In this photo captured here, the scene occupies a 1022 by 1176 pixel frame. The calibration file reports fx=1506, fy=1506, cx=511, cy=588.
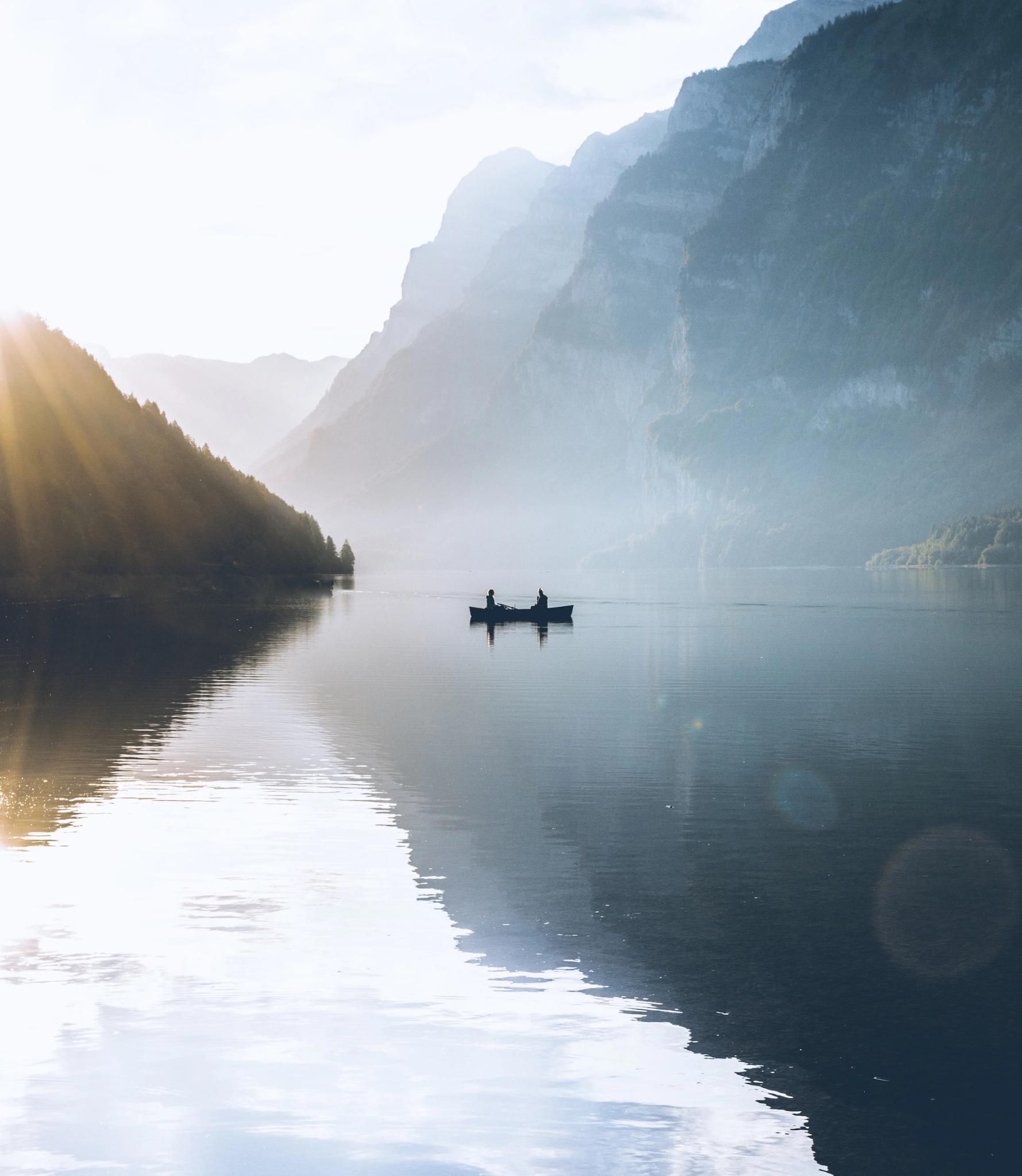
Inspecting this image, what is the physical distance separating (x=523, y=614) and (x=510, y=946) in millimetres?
121940

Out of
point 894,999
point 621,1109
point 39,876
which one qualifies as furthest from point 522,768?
point 621,1109

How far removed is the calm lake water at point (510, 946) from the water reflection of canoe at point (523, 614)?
278 feet

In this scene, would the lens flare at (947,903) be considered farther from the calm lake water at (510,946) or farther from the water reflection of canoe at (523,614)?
the water reflection of canoe at (523,614)

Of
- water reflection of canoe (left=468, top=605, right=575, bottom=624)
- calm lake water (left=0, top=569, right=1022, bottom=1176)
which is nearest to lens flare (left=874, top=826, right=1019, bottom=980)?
calm lake water (left=0, top=569, right=1022, bottom=1176)

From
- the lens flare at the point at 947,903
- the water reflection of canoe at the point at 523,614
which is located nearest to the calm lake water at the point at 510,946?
the lens flare at the point at 947,903

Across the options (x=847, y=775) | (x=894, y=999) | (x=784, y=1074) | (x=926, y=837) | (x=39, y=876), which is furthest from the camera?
(x=847, y=775)

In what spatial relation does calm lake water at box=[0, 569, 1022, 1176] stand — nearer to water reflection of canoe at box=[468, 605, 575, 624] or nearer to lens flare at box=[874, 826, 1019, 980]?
lens flare at box=[874, 826, 1019, 980]

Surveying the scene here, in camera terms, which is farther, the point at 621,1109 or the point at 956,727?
the point at 956,727

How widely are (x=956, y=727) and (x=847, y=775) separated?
44.7ft

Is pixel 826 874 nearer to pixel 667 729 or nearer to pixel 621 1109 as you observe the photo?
pixel 621 1109

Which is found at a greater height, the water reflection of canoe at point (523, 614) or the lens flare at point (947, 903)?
Answer: the water reflection of canoe at point (523, 614)

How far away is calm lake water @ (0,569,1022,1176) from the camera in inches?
677

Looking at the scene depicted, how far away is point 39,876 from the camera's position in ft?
97.7

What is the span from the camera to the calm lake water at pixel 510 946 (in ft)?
56.4
